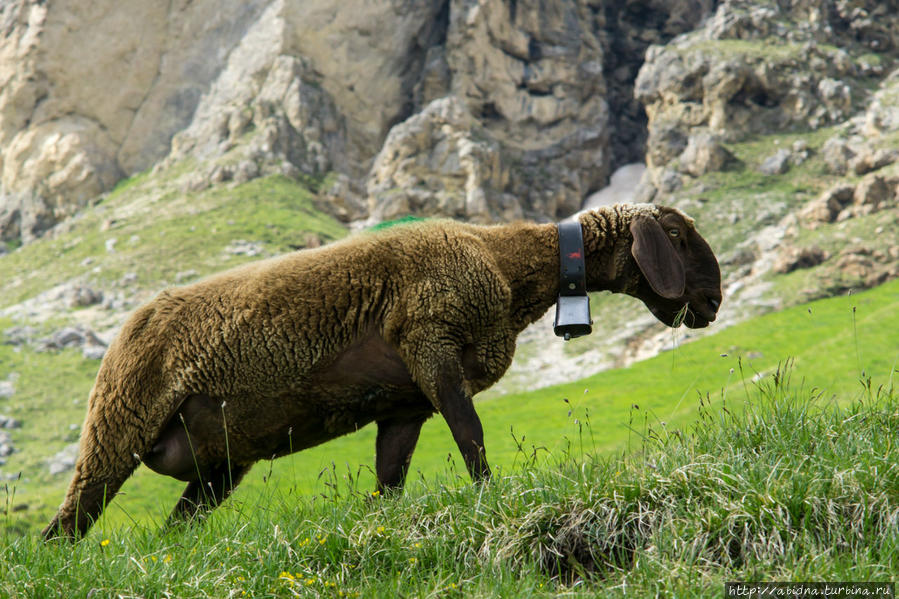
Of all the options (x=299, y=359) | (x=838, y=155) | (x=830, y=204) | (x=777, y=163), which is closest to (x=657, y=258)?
(x=299, y=359)

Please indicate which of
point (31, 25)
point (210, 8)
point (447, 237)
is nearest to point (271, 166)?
point (210, 8)

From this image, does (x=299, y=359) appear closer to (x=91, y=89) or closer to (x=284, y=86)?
(x=284, y=86)

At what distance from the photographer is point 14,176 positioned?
A: 4365 inches

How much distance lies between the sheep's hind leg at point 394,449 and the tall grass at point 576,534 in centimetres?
86

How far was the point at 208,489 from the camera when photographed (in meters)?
7.50

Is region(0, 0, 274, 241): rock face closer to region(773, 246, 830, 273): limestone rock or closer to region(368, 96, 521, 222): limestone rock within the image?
region(368, 96, 521, 222): limestone rock

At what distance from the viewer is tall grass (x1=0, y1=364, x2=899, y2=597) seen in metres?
4.79

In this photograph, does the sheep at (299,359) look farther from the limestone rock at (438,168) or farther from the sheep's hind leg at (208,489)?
the limestone rock at (438,168)

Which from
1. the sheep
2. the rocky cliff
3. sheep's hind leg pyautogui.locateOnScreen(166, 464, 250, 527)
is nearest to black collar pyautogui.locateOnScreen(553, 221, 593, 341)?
the sheep

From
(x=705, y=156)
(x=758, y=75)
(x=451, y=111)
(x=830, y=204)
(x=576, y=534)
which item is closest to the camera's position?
(x=576, y=534)

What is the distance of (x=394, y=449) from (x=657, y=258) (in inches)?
111

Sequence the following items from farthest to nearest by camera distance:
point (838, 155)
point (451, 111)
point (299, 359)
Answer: point (451, 111), point (838, 155), point (299, 359)

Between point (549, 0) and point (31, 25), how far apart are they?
70913mm

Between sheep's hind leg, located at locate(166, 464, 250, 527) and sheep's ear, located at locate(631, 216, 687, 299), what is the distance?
12.9ft
